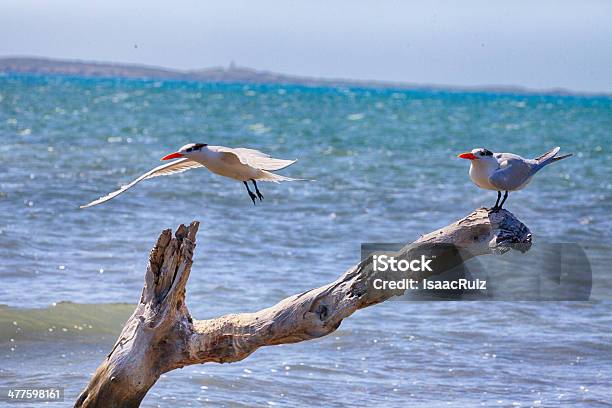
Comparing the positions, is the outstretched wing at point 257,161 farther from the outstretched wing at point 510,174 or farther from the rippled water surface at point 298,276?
the rippled water surface at point 298,276

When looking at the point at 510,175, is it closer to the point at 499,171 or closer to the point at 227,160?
the point at 499,171

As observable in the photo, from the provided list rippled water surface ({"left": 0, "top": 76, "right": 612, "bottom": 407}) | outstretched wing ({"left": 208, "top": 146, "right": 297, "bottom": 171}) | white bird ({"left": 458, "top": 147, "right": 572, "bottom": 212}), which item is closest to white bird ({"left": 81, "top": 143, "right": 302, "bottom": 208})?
outstretched wing ({"left": 208, "top": 146, "right": 297, "bottom": 171})

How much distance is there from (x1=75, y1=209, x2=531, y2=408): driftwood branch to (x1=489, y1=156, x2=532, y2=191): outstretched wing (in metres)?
0.28

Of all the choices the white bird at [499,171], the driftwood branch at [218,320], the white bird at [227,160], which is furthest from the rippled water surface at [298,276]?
the white bird at [499,171]

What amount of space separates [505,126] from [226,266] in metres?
43.6

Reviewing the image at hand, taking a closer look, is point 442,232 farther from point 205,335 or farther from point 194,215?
point 194,215

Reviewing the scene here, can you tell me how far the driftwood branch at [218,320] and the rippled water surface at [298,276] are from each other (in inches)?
70.0

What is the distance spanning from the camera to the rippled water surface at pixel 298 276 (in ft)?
28.7

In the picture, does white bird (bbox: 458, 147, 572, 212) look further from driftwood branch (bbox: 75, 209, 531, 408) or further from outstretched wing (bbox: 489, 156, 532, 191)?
driftwood branch (bbox: 75, 209, 531, 408)

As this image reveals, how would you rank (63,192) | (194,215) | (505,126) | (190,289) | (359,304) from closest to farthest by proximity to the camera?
(359,304) < (190,289) < (194,215) < (63,192) < (505,126)

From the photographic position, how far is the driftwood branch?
5.96m

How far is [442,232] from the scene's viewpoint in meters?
5.99

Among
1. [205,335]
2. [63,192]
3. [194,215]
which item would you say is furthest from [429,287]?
[63,192]

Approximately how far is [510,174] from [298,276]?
6.25 m
